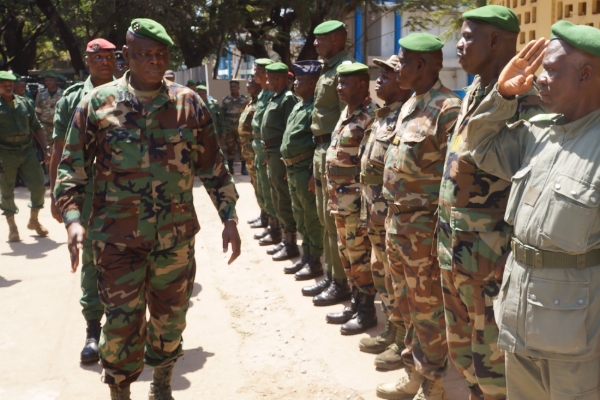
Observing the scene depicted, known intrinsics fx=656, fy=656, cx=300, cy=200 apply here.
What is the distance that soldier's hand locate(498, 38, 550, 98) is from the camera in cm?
260

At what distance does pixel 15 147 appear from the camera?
8.55 meters

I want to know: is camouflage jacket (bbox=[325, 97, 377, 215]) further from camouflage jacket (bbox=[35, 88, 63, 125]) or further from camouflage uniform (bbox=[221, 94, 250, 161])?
camouflage jacket (bbox=[35, 88, 63, 125])

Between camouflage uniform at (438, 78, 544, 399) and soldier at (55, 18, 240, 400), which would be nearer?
camouflage uniform at (438, 78, 544, 399)

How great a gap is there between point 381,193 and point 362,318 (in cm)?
133

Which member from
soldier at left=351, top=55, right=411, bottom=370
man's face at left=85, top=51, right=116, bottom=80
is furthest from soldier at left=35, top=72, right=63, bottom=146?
soldier at left=351, top=55, right=411, bottom=370

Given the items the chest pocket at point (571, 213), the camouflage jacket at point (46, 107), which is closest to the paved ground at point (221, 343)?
the chest pocket at point (571, 213)

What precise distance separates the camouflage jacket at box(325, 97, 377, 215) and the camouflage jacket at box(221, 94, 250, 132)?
8877 millimetres

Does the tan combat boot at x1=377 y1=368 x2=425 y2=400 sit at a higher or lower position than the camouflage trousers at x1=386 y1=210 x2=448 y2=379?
lower

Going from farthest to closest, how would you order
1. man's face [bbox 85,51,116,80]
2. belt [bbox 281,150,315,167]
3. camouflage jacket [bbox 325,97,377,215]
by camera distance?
belt [bbox 281,150,315,167]
man's face [bbox 85,51,116,80]
camouflage jacket [bbox 325,97,377,215]

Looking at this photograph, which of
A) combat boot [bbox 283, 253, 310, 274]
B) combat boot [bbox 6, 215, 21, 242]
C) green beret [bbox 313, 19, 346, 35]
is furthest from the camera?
combat boot [bbox 6, 215, 21, 242]

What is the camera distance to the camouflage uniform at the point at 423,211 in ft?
12.2

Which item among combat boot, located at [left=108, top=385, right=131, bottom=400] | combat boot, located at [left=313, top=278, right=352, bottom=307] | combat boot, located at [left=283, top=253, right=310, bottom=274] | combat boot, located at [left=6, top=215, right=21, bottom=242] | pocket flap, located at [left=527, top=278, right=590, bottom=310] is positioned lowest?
combat boot, located at [left=6, top=215, right=21, bottom=242]

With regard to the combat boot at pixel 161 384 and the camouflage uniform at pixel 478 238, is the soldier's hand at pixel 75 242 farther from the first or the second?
the camouflage uniform at pixel 478 238

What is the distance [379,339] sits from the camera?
4.85 m
